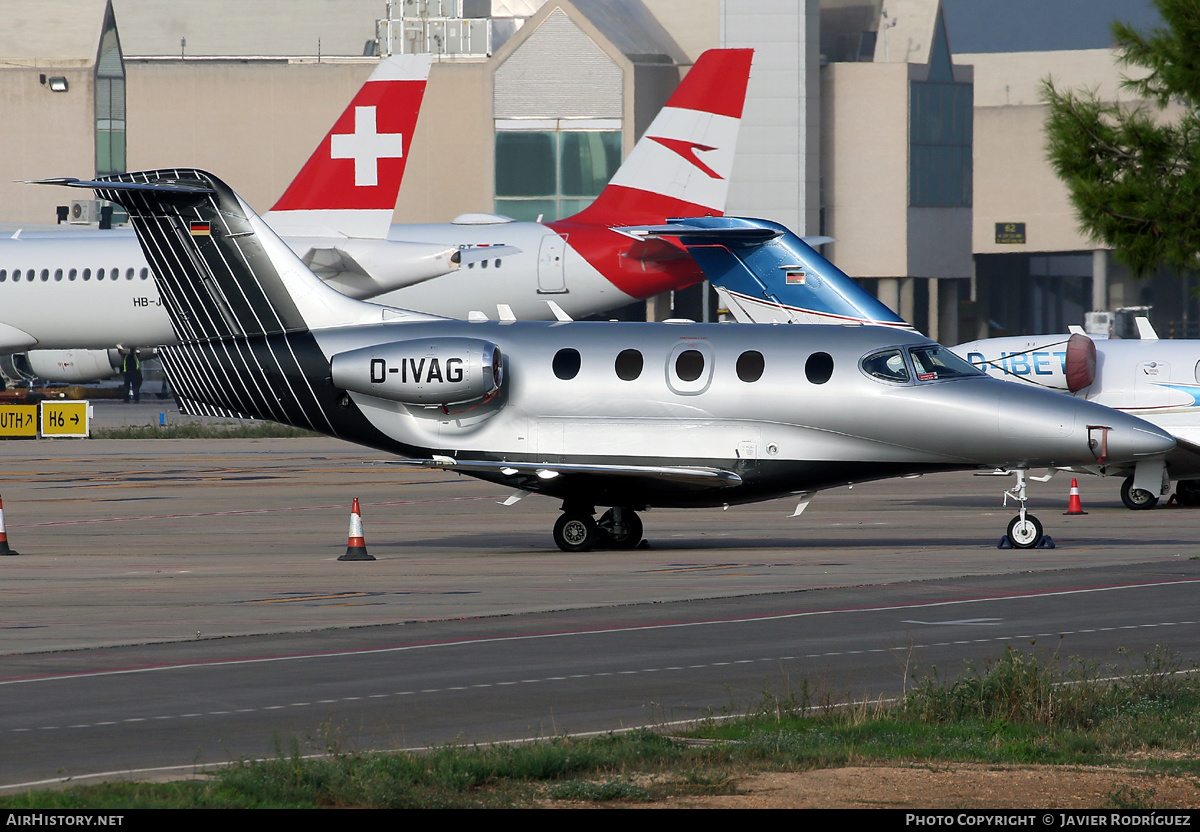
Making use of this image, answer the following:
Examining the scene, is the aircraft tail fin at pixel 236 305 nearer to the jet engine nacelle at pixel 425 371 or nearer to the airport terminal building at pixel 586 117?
the jet engine nacelle at pixel 425 371

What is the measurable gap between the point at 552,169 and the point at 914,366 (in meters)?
62.2

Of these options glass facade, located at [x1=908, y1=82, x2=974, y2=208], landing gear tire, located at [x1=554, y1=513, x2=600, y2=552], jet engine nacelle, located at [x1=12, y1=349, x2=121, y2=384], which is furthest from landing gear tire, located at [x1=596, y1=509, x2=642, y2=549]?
glass facade, located at [x1=908, y1=82, x2=974, y2=208]

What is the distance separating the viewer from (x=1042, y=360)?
33594 mm

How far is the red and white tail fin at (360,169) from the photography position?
42938 millimetres

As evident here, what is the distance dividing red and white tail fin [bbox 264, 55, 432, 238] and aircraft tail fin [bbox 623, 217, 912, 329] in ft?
42.4

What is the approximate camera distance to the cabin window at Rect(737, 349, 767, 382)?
2362cm

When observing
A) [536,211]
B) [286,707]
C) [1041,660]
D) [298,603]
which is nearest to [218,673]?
[286,707]

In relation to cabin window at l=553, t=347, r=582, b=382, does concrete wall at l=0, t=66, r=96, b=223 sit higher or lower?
higher

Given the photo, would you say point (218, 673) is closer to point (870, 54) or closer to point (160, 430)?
point (160, 430)

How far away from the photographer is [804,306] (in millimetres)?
31797

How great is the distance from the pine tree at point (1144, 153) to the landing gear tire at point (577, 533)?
10.6 m

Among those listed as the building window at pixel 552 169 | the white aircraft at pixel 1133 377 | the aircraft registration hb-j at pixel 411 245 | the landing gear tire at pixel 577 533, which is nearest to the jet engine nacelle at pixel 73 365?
the aircraft registration hb-j at pixel 411 245

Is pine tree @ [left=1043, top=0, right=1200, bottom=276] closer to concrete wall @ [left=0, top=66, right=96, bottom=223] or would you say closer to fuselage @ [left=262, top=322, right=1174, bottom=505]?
fuselage @ [left=262, top=322, right=1174, bottom=505]

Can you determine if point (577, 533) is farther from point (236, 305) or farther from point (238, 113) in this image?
point (238, 113)
